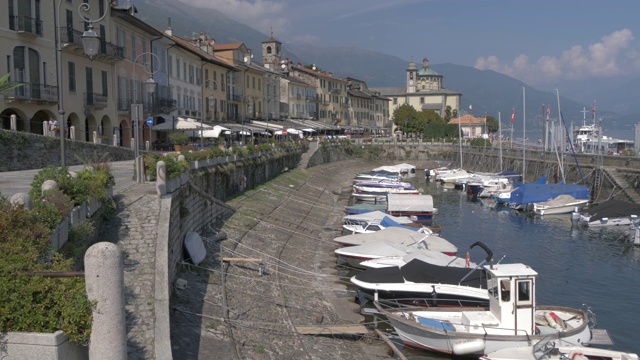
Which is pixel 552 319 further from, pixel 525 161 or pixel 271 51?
pixel 271 51

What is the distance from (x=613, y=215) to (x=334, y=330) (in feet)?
106

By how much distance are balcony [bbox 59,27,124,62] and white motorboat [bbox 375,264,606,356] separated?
2764cm

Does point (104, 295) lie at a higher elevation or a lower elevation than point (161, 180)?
lower

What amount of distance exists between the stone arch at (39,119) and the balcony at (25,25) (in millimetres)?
4826

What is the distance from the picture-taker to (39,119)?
37.4m

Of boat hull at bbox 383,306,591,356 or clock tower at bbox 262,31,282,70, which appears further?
clock tower at bbox 262,31,282,70

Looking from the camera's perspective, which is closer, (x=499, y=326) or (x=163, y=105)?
(x=499, y=326)

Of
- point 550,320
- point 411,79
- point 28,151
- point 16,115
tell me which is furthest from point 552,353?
point 411,79

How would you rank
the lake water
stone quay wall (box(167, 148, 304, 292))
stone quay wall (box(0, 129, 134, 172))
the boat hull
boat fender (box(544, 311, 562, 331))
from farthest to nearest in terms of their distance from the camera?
stone quay wall (box(0, 129, 134, 172)) < the lake water < stone quay wall (box(167, 148, 304, 292)) < boat fender (box(544, 311, 562, 331)) < the boat hull

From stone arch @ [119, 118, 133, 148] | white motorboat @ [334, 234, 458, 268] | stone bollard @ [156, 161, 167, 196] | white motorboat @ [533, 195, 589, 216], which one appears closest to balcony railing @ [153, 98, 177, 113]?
stone arch @ [119, 118, 133, 148]

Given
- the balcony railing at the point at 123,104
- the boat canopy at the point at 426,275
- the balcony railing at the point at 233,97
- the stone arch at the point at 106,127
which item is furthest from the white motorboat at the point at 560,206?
the balcony railing at the point at 233,97

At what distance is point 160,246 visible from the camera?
644 inches

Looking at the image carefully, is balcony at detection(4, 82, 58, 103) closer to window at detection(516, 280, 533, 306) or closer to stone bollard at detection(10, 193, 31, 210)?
stone bollard at detection(10, 193, 31, 210)

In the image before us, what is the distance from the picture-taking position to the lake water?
25.3 metres
